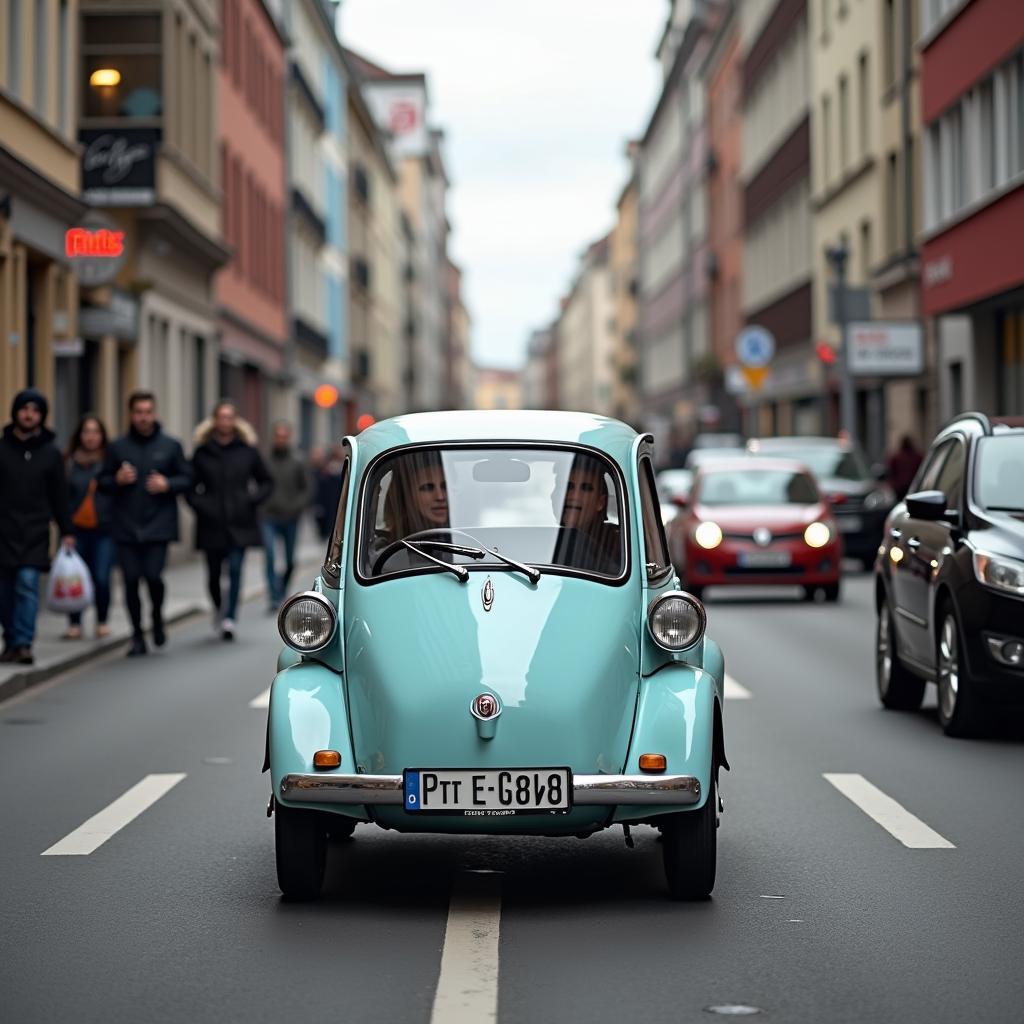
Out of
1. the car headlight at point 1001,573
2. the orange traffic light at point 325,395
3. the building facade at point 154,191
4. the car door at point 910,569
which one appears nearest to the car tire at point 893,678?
the car door at point 910,569

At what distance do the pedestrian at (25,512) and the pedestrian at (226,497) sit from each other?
3112 mm

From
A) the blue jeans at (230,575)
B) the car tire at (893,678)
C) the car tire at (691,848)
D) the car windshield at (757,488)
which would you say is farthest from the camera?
the car windshield at (757,488)

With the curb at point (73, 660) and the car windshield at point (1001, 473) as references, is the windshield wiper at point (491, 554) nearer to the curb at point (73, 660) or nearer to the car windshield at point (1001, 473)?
the car windshield at point (1001, 473)

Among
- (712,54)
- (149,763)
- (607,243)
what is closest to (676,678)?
(149,763)

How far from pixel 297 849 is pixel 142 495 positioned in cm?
1097

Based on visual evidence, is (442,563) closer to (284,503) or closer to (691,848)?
(691,848)

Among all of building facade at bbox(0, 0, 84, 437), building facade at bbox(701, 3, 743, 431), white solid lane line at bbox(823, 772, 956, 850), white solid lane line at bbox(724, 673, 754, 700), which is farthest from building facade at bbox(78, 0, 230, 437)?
building facade at bbox(701, 3, 743, 431)

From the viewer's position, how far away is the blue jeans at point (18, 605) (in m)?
16.0

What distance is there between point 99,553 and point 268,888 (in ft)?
41.6

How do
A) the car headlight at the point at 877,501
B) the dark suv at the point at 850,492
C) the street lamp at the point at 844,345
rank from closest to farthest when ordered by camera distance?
1. the car headlight at the point at 877,501
2. the dark suv at the point at 850,492
3. the street lamp at the point at 844,345

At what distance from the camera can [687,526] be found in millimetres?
24781

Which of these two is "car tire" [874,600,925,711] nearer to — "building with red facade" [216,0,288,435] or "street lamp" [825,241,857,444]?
"street lamp" [825,241,857,444]

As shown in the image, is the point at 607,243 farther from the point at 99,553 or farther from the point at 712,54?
the point at 99,553

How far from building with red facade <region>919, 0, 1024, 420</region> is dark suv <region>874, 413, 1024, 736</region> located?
16.8 metres
